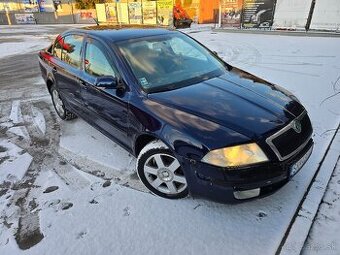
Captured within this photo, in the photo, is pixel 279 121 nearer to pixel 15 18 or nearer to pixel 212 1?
pixel 212 1

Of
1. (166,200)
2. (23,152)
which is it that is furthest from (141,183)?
(23,152)

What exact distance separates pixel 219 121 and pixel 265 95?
830 mm

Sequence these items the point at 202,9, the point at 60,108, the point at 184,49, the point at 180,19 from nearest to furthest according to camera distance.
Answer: the point at 184,49
the point at 60,108
the point at 180,19
the point at 202,9

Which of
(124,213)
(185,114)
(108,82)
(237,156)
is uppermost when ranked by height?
(108,82)

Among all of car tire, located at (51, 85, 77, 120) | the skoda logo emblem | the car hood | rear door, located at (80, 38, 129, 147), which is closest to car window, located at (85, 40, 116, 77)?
rear door, located at (80, 38, 129, 147)

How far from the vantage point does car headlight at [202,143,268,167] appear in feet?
7.48

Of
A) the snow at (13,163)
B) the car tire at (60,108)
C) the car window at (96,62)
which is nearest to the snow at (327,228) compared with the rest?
the car window at (96,62)

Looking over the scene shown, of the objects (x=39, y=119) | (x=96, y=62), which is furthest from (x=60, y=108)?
(x=96, y=62)

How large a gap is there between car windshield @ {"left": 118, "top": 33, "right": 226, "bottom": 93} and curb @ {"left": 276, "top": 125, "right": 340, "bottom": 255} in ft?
5.30

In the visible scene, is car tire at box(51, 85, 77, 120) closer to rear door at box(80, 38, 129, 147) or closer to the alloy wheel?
rear door at box(80, 38, 129, 147)

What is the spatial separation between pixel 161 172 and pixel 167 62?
52.7 inches

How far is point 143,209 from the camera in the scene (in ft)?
9.05

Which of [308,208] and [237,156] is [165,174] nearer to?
[237,156]

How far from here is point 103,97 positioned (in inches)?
130
